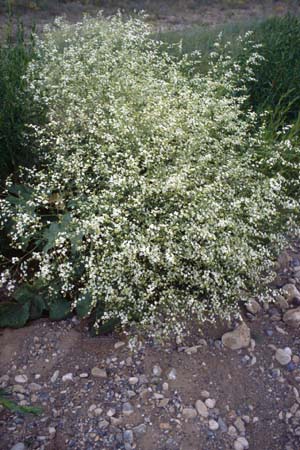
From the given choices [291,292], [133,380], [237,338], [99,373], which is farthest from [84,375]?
→ [291,292]

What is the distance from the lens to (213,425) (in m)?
2.68

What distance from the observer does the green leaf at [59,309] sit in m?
3.03

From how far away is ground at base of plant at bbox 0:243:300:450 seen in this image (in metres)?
2.56

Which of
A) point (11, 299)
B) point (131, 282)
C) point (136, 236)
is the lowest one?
point (11, 299)

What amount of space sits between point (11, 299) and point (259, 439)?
165 cm

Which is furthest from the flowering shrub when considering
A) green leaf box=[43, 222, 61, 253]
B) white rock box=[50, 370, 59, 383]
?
white rock box=[50, 370, 59, 383]

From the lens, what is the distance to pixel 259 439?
2.71m

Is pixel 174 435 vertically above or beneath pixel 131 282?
beneath

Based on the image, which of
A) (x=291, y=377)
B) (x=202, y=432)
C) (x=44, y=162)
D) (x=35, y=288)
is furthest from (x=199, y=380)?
(x=44, y=162)

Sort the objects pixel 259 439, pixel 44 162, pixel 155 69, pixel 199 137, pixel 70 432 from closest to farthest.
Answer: pixel 70 432, pixel 259 439, pixel 199 137, pixel 44 162, pixel 155 69

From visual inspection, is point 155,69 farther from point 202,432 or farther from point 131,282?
point 202,432

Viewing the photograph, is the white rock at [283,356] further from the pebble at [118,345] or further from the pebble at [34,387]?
the pebble at [34,387]

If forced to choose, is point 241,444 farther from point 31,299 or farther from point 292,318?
point 31,299

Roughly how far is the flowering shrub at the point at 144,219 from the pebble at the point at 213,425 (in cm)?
52
